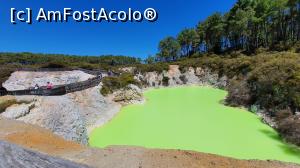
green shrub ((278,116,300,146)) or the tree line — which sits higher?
the tree line

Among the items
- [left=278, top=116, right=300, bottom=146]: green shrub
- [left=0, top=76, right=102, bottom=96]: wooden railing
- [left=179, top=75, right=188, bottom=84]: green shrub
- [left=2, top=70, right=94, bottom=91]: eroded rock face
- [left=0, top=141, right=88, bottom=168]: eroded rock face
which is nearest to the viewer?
[left=0, top=141, right=88, bottom=168]: eroded rock face

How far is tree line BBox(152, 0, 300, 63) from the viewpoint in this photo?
217ft

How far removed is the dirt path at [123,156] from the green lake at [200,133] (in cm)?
633

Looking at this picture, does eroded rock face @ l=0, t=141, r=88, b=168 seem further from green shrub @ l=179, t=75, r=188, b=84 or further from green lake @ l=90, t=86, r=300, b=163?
green shrub @ l=179, t=75, r=188, b=84

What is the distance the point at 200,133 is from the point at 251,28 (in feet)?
196

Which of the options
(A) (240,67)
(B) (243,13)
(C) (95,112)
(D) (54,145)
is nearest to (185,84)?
(A) (240,67)

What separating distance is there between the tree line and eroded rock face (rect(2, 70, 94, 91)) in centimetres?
4216

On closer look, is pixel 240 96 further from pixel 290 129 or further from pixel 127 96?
pixel 127 96

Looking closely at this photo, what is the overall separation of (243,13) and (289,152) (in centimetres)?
5622

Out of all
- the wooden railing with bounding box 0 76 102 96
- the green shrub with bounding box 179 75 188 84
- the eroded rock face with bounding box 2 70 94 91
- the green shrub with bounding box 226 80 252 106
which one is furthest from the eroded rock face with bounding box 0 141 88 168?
the green shrub with bounding box 179 75 188 84

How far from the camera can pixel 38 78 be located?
5250 centimetres

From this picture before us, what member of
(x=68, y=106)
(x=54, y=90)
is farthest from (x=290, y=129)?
(x=54, y=90)

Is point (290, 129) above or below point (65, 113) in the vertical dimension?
below

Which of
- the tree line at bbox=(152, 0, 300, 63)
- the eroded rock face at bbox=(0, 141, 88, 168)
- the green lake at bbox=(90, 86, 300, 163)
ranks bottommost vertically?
the green lake at bbox=(90, 86, 300, 163)
